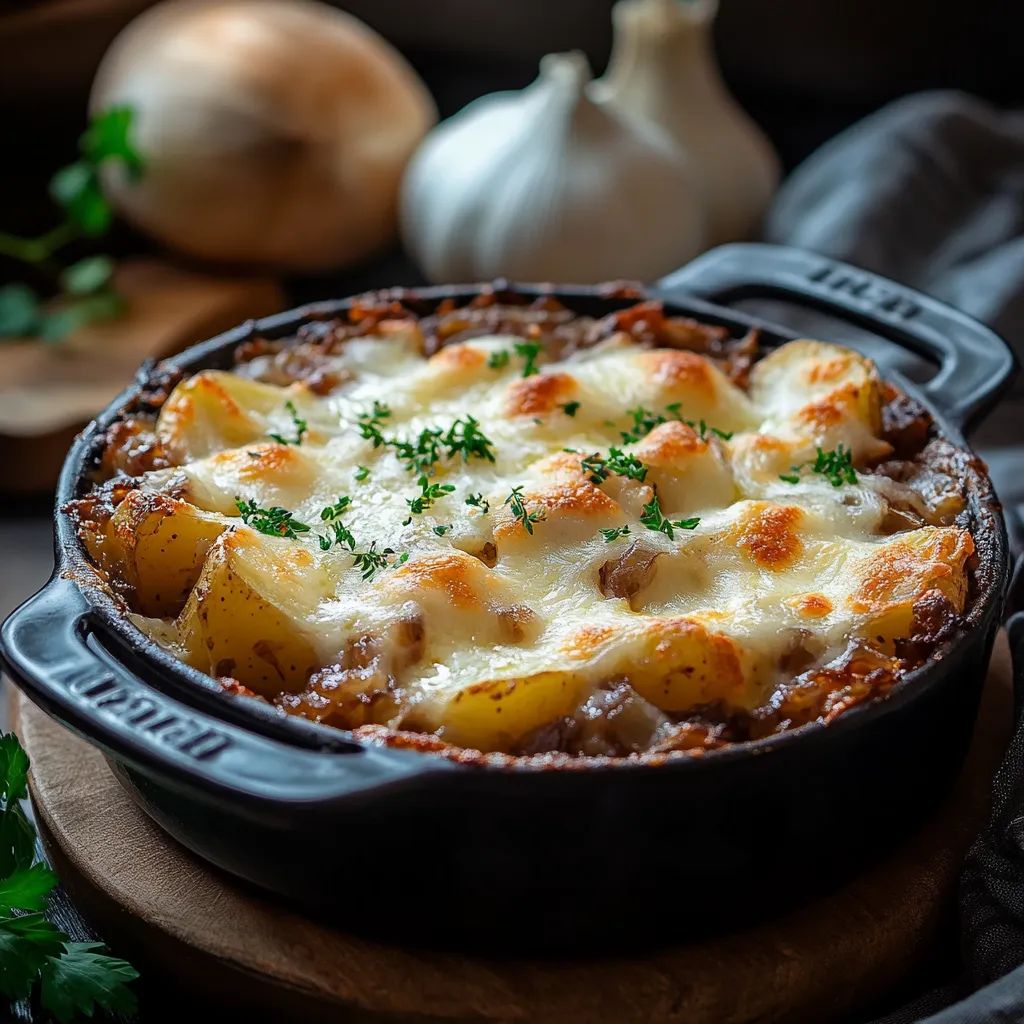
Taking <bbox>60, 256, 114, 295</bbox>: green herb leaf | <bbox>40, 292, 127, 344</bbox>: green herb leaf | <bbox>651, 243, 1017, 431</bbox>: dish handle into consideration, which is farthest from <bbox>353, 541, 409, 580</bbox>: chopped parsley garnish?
<bbox>60, 256, 114, 295</bbox>: green herb leaf

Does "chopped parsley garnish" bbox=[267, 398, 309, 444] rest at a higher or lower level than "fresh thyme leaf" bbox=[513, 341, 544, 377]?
higher

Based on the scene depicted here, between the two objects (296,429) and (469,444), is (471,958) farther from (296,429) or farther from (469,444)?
(296,429)

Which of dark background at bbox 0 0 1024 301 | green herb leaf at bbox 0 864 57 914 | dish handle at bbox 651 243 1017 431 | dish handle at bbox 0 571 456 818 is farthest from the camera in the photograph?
dark background at bbox 0 0 1024 301

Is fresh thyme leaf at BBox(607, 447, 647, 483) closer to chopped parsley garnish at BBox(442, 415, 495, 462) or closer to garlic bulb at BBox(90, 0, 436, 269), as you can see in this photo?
chopped parsley garnish at BBox(442, 415, 495, 462)

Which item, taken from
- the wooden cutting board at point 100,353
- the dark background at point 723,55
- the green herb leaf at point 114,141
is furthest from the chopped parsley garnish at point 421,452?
the dark background at point 723,55

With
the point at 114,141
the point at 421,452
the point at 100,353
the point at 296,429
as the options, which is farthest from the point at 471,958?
the point at 114,141

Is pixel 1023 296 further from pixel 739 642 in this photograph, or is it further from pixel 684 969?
pixel 684 969
